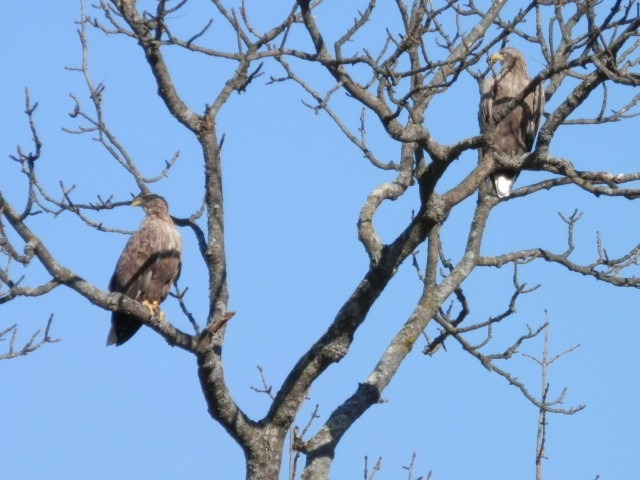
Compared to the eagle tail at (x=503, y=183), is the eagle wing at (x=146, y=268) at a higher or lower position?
lower

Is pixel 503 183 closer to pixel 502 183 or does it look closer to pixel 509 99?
pixel 502 183

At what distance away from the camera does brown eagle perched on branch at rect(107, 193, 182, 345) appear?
6.29 m

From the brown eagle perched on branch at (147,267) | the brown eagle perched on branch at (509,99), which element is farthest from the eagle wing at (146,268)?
the brown eagle perched on branch at (509,99)

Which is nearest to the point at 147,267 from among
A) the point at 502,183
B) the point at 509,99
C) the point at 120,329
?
the point at 120,329

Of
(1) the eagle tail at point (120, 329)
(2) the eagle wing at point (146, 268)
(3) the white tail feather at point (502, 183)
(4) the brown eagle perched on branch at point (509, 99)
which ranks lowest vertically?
(1) the eagle tail at point (120, 329)

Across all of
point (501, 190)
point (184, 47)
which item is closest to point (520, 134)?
point (501, 190)

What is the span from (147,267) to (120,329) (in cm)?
41

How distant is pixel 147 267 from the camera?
6371 mm

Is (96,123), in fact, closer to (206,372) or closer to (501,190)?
(206,372)

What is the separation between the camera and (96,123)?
186 inches

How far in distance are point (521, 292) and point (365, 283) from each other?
114 centimetres

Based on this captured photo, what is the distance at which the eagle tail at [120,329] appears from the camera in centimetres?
623

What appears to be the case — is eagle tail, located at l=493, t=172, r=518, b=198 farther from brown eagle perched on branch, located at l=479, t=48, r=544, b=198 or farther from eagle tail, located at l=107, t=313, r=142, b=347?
eagle tail, located at l=107, t=313, r=142, b=347

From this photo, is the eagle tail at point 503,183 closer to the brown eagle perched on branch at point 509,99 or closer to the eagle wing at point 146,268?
the brown eagle perched on branch at point 509,99
